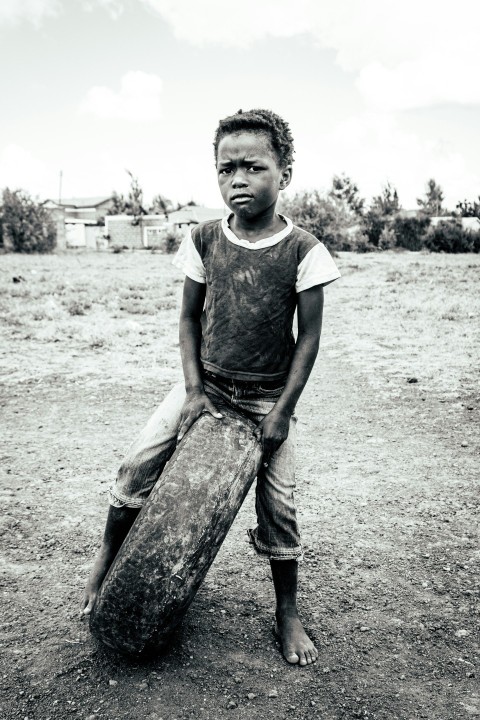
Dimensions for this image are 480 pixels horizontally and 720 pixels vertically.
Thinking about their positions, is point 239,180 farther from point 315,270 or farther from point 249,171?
point 315,270

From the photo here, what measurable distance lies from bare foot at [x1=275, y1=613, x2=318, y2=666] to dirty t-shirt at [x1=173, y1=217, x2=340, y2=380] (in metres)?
0.94

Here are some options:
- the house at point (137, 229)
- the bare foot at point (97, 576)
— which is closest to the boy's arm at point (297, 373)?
the bare foot at point (97, 576)

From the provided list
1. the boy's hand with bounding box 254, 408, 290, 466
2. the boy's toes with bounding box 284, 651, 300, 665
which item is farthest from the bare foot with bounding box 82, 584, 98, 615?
the boy's hand with bounding box 254, 408, 290, 466

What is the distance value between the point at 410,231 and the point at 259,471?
123ft

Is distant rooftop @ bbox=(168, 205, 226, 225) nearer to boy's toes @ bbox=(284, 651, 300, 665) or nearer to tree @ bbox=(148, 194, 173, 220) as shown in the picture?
tree @ bbox=(148, 194, 173, 220)

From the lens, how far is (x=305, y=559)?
9.76 feet

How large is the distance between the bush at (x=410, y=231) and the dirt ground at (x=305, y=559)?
1238 inches

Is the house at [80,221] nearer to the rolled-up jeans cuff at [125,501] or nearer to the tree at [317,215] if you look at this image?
the tree at [317,215]

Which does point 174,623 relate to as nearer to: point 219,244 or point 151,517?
point 151,517

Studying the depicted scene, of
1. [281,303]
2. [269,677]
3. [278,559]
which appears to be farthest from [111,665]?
[281,303]

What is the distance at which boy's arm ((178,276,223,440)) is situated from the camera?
2.28 m

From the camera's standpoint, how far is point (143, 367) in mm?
6820

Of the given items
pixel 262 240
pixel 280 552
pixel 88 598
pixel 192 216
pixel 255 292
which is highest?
pixel 192 216

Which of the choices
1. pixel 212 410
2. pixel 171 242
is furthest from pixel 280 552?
pixel 171 242
